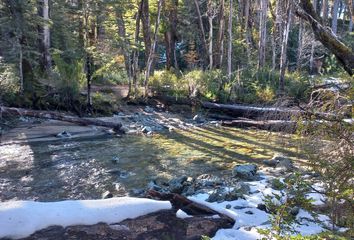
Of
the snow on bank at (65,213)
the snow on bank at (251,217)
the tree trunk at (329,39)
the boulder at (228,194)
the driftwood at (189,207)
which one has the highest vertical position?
the tree trunk at (329,39)

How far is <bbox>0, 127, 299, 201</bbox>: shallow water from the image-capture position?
7320 mm

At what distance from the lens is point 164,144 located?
37.9 feet

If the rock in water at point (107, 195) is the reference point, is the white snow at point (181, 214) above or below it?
above

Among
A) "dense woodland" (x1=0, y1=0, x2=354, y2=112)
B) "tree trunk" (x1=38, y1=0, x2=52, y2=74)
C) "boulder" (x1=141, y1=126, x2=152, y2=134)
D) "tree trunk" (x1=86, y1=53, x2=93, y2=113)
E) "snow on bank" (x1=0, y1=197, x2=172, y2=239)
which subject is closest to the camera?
"snow on bank" (x1=0, y1=197, x2=172, y2=239)

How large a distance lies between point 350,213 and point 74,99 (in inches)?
507

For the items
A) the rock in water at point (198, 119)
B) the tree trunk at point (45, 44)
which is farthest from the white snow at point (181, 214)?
the tree trunk at point (45, 44)

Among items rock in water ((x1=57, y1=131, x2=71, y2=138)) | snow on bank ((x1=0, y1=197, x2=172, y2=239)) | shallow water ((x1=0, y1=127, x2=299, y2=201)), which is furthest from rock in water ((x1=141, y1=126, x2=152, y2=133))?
snow on bank ((x1=0, y1=197, x2=172, y2=239))

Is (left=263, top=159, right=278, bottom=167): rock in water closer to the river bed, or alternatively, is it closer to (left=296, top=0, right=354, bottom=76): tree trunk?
the river bed

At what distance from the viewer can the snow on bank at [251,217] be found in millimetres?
4648

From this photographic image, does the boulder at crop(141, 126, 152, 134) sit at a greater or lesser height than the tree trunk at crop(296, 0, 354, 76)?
lesser

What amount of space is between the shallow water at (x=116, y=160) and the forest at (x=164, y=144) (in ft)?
0.13

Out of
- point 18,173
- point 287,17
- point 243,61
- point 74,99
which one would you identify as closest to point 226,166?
point 18,173

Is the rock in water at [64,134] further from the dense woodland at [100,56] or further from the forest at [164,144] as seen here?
the dense woodland at [100,56]

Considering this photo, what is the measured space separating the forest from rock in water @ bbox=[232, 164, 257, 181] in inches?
1.2
